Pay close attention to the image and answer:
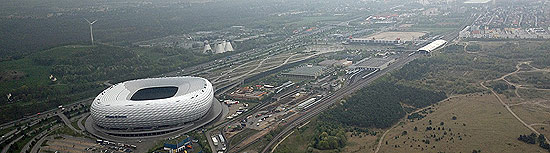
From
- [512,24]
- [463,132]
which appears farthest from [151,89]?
[512,24]

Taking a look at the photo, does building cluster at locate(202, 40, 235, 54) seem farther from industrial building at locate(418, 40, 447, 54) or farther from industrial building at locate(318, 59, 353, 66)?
industrial building at locate(418, 40, 447, 54)

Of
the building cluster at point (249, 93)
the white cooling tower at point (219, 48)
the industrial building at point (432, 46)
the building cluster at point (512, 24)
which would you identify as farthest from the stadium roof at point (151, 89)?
the building cluster at point (512, 24)

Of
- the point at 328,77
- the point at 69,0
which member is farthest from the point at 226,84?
the point at 69,0

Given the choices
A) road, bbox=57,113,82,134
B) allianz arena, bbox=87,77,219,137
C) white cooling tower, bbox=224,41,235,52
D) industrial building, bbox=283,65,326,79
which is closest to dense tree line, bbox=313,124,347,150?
allianz arena, bbox=87,77,219,137

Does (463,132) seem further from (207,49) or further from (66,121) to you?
(207,49)

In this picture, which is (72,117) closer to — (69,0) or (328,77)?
(328,77)
